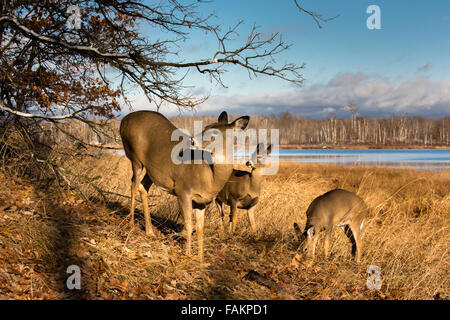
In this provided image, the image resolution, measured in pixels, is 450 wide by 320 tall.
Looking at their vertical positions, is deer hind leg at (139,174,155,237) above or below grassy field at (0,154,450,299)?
above

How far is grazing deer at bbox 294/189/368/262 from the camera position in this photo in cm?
677

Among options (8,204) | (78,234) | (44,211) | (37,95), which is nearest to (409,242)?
(78,234)

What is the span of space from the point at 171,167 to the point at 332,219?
128 inches

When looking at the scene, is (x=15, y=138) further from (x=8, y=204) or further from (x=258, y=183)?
(x=258, y=183)

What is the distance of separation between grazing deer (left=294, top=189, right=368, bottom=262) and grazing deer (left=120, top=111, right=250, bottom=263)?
210 centimetres

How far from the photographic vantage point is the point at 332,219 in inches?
276

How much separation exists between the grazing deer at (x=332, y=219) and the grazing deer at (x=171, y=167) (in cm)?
210

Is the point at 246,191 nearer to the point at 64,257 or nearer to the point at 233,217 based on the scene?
the point at 233,217

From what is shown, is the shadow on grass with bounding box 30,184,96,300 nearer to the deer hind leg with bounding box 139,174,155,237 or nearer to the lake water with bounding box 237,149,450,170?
the deer hind leg with bounding box 139,174,155,237

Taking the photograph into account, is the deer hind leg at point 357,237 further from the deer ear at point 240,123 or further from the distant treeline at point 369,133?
the distant treeline at point 369,133

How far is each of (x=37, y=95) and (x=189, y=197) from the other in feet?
15.7

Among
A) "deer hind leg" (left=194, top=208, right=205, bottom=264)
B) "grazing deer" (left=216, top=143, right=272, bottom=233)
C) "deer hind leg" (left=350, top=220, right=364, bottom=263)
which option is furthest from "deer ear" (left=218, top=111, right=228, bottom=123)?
"deer hind leg" (left=350, top=220, right=364, bottom=263)

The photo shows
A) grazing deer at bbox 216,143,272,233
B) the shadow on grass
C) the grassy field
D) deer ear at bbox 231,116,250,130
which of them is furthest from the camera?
grazing deer at bbox 216,143,272,233

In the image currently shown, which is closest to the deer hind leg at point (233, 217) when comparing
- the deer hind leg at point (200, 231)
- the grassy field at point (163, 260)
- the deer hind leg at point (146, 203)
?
the grassy field at point (163, 260)
